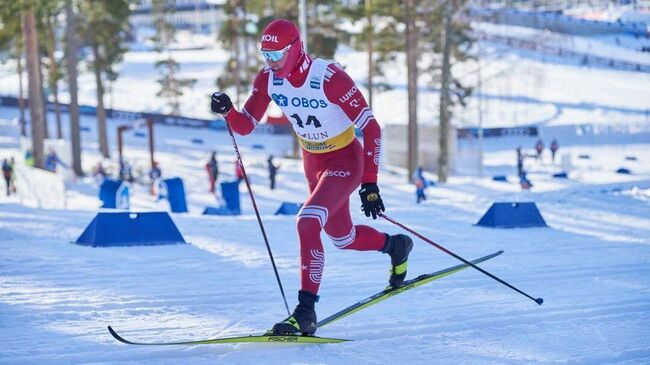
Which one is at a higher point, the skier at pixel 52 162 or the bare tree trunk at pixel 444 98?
the bare tree trunk at pixel 444 98

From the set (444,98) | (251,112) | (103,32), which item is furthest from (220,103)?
(103,32)

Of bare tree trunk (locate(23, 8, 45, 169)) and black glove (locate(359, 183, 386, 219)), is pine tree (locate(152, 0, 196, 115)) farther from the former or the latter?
black glove (locate(359, 183, 386, 219))

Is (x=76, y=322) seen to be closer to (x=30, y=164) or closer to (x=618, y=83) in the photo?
(x=30, y=164)

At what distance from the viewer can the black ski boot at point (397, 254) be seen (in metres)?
5.64

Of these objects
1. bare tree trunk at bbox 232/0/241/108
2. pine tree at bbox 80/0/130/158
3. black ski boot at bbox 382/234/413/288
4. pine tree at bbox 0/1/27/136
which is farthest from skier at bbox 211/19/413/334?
bare tree trunk at bbox 232/0/241/108

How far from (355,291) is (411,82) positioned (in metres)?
26.8

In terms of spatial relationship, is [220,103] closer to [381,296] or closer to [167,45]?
[381,296]

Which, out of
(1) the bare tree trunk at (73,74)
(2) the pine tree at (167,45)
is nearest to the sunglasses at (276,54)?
(1) the bare tree trunk at (73,74)

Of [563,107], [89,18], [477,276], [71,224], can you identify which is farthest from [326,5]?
[477,276]

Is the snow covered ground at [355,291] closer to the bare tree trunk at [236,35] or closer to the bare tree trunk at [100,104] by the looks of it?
the bare tree trunk at [100,104]

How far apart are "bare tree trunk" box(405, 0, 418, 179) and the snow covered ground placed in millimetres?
20237

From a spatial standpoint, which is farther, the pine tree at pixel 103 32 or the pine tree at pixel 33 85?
the pine tree at pixel 103 32

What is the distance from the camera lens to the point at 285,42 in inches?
196

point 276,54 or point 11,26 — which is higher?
point 11,26
